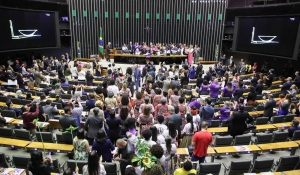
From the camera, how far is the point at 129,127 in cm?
485

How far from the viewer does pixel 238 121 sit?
20.3ft

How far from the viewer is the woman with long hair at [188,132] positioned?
17.7 feet

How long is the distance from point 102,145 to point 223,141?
3.28m

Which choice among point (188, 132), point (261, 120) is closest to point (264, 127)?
point (261, 120)

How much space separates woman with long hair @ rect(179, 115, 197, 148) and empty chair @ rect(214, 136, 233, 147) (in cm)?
84

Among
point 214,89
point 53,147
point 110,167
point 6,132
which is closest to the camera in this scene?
point 110,167

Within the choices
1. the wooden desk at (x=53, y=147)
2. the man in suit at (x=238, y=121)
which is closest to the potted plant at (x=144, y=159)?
the wooden desk at (x=53, y=147)

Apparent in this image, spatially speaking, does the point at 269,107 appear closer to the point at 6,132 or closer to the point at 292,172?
the point at 292,172

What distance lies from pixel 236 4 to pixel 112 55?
1124 centimetres

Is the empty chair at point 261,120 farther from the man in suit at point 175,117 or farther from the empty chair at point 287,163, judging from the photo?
the man in suit at point 175,117

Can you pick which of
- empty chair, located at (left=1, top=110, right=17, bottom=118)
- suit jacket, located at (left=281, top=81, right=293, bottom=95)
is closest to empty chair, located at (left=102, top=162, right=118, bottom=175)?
empty chair, located at (left=1, top=110, right=17, bottom=118)

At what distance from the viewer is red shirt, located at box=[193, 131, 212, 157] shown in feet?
16.1

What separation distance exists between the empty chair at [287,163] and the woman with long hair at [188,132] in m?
2.01

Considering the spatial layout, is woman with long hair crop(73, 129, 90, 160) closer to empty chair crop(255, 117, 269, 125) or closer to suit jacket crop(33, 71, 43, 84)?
empty chair crop(255, 117, 269, 125)
